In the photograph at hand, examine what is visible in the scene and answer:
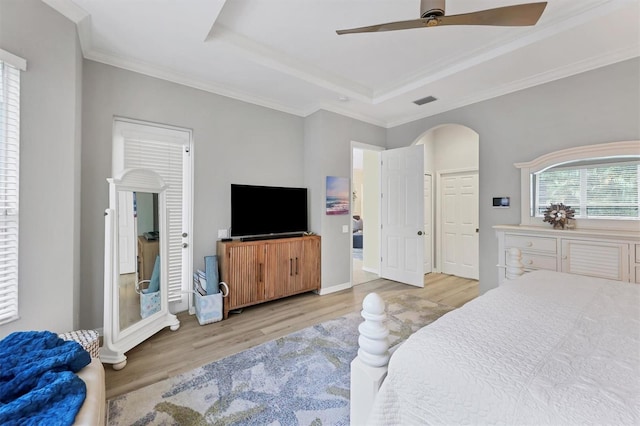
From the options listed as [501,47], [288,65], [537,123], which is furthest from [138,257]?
[537,123]

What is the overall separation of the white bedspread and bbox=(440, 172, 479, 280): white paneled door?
3.48 metres

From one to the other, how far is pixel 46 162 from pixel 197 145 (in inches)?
56.5

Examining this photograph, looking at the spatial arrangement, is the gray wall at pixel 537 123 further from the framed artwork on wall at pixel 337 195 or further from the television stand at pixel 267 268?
the television stand at pixel 267 268

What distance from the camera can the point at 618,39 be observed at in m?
2.36

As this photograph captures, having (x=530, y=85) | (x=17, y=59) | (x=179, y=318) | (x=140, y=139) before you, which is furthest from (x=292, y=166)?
(x=530, y=85)

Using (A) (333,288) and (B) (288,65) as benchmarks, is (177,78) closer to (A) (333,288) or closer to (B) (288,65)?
(B) (288,65)

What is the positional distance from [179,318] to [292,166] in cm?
245

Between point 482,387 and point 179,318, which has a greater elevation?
point 482,387

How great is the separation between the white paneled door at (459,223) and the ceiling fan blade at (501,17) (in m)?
3.37

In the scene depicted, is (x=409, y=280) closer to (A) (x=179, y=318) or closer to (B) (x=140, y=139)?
(A) (x=179, y=318)

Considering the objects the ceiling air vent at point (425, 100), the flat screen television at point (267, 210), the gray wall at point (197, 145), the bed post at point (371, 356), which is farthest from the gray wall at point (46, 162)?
the ceiling air vent at point (425, 100)

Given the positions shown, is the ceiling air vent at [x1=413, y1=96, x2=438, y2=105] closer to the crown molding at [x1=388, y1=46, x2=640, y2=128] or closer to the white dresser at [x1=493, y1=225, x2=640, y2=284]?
the crown molding at [x1=388, y1=46, x2=640, y2=128]

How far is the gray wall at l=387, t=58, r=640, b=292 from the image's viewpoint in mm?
2557

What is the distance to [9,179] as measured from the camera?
5.77ft
